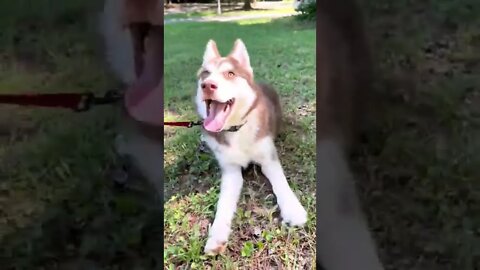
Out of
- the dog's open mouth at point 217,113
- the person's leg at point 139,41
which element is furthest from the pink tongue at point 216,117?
the person's leg at point 139,41

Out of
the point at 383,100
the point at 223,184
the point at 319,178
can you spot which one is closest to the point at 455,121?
the point at 383,100

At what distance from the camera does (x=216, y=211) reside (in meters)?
0.68

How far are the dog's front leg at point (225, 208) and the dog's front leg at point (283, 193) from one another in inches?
1.4

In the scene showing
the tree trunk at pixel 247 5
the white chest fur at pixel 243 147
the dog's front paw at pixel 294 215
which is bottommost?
the dog's front paw at pixel 294 215

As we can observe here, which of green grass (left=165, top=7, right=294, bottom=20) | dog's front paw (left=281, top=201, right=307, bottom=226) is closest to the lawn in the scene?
green grass (left=165, top=7, right=294, bottom=20)

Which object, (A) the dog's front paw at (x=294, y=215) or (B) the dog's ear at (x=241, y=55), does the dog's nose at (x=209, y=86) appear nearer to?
(B) the dog's ear at (x=241, y=55)

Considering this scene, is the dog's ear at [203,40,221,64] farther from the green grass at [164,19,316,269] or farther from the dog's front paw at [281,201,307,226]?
the dog's front paw at [281,201,307,226]

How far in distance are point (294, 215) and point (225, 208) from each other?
81mm

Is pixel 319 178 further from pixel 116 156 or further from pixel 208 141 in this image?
pixel 116 156

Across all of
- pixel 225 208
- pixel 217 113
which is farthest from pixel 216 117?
pixel 225 208

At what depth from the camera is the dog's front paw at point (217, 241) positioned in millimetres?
668

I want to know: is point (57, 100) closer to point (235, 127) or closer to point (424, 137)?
point (235, 127)

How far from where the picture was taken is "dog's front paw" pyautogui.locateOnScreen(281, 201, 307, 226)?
679 millimetres

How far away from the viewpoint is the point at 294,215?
68 centimetres
